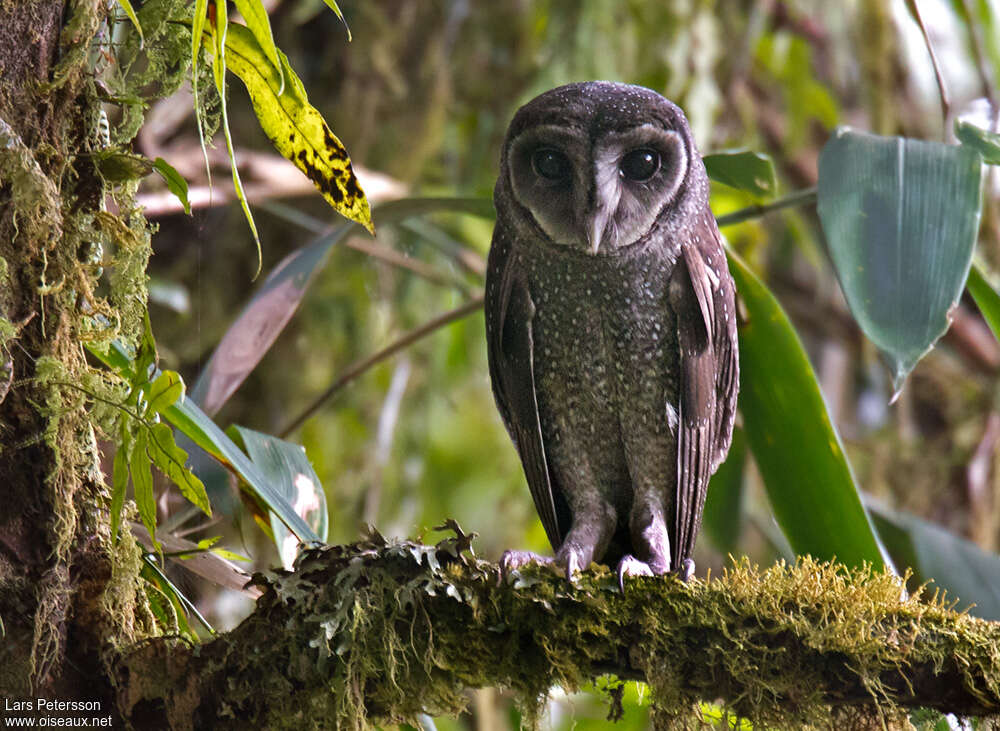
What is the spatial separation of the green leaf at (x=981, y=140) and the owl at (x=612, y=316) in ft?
1.66

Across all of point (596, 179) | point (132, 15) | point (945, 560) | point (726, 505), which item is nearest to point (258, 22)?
point (132, 15)

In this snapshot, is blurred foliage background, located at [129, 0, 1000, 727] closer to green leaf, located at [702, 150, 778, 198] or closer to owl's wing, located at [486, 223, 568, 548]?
green leaf, located at [702, 150, 778, 198]

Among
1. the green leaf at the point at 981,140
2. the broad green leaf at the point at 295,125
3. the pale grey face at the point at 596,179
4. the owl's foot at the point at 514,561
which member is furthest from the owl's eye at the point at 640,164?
the owl's foot at the point at 514,561

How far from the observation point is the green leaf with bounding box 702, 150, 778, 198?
2.32 metres

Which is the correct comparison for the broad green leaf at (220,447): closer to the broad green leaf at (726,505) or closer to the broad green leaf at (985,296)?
the broad green leaf at (726,505)

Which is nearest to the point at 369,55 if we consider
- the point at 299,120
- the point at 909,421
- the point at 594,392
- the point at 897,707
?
the point at 594,392

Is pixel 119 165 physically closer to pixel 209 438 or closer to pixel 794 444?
pixel 209 438

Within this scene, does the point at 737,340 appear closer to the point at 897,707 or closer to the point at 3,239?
the point at 897,707

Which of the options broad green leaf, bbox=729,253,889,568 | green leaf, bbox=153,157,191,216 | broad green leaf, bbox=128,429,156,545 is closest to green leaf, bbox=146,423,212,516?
broad green leaf, bbox=128,429,156,545

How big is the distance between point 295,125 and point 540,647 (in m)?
0.86

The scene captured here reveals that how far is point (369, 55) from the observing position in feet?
13.7

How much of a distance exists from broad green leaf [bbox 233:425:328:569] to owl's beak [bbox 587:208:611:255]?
705mm

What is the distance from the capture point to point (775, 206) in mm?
2377

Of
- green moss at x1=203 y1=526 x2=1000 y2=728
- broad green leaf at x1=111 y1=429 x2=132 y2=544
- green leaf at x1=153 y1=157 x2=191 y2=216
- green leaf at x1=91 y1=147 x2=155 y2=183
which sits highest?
green leaf at x1=91 y1=147 x2=155 y2=183
